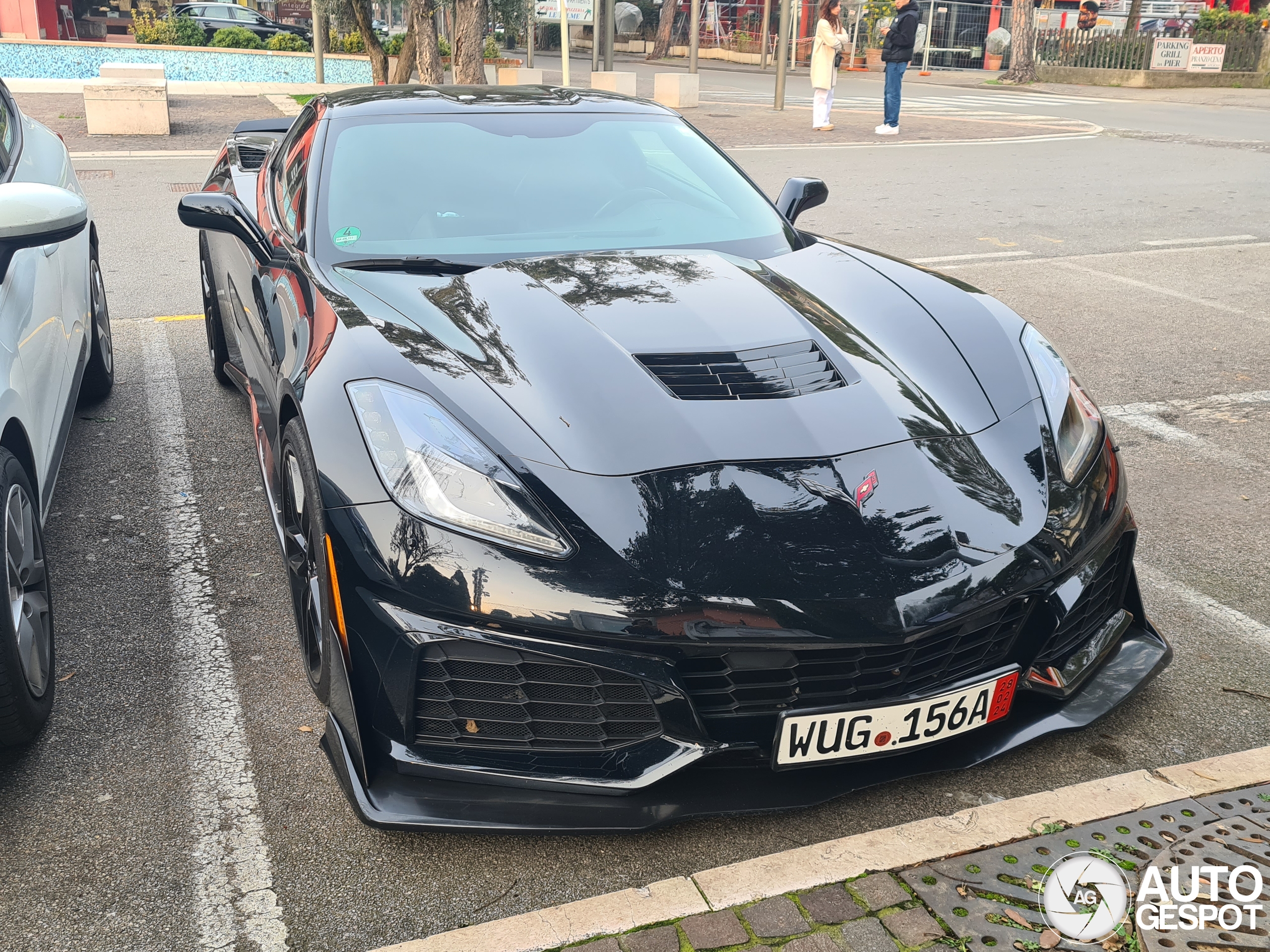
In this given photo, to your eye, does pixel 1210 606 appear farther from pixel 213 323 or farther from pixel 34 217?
pixel 213 323

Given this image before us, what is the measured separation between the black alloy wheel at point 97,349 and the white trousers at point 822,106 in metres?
13.6

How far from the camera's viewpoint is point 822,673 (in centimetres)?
219

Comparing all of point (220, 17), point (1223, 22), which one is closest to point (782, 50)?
point (1223, 22)

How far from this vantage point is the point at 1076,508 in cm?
251

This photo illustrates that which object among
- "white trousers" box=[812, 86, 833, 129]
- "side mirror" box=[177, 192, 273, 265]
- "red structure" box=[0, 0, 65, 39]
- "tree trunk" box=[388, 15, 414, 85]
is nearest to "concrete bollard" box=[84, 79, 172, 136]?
"tree trunk" box=[388, 15, 414, 85]

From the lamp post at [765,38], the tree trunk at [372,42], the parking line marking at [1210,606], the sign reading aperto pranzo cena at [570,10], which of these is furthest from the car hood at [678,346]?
the lamp post at [765,38]

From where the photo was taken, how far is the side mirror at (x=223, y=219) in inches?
145

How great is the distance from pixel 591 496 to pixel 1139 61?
32.1 m

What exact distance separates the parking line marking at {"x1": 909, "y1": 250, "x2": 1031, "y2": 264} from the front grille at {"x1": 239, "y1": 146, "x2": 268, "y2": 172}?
475cm

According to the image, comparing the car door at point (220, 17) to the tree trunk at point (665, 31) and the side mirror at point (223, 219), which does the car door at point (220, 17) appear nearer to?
the tree trunk at point (665, 31)

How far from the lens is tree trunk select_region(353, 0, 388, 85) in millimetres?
18422

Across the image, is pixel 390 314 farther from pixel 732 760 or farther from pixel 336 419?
pixel 732 760

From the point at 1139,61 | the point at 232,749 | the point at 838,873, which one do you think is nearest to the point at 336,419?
the point at 232,749

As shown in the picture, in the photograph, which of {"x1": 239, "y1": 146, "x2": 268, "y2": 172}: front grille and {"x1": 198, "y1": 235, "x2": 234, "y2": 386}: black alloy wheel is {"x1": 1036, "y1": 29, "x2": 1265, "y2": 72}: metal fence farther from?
{"x1": 198, "y1": 235, "x2": 234, "y2": 386}: black alloy wheel
